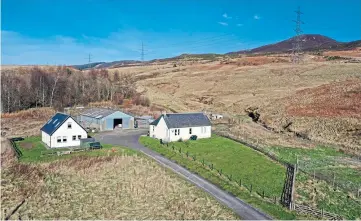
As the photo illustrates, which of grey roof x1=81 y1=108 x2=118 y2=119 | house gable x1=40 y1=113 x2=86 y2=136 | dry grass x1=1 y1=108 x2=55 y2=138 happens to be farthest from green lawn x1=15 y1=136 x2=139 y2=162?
grey roof x1=81 y1=108 x2=118 y2=119

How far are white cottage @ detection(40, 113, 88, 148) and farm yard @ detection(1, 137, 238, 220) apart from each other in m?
3.36

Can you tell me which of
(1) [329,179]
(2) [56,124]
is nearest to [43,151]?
(2) [56,124]

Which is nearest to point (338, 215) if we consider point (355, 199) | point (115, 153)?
point (355, 199)

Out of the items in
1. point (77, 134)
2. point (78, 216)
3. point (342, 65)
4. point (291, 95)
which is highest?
point (342, 65)

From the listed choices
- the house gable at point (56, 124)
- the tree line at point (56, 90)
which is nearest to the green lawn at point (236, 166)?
the house gable at point (56, 124)

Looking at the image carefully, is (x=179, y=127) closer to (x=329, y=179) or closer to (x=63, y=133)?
(x=63, y=133)

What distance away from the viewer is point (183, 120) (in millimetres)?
47312

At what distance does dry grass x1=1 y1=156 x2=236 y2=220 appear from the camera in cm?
2506

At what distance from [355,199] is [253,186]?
8020 millimetres

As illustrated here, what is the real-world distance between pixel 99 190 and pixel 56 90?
58.2 m

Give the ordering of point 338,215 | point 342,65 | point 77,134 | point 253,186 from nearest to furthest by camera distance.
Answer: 1. point 338,215
2. point 253,186
3. point 77,134
4. point 342,65

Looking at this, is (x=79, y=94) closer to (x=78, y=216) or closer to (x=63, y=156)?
(x=63, y=156)

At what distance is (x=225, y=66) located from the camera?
129m

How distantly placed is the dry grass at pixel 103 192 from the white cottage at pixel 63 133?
6.24m
